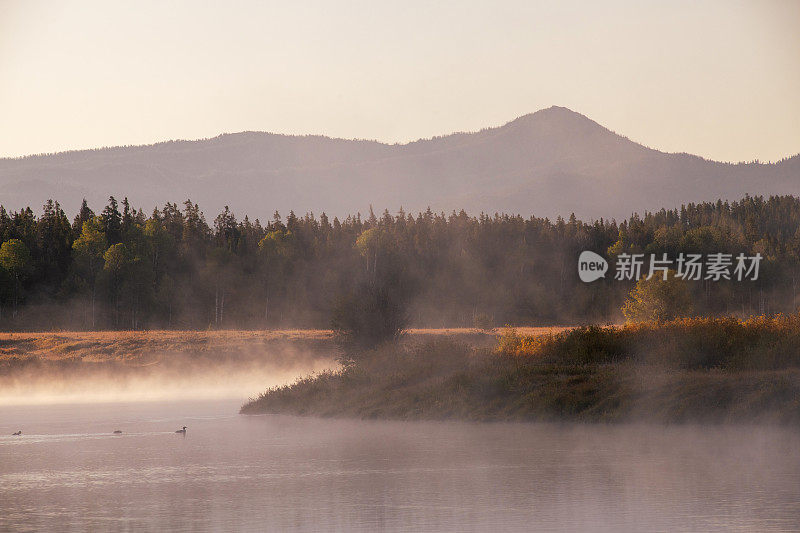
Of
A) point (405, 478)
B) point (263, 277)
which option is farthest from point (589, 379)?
point (263, 277)

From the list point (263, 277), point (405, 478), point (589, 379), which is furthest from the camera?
point (263, 277)

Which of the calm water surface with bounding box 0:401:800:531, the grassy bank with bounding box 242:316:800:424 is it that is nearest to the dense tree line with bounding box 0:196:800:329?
the grassy bank with bounding box 242:316:800:424

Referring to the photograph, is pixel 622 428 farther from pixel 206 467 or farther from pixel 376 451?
pixel 206 467

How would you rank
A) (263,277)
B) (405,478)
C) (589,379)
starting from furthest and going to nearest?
1. (263,277)
2. (589,379)
3. (405,478)

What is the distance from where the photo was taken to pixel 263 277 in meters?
170

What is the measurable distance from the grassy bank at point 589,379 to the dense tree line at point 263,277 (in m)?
80.8

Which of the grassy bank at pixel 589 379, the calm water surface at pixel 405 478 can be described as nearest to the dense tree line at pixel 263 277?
the grassy bank at pixel 589 379

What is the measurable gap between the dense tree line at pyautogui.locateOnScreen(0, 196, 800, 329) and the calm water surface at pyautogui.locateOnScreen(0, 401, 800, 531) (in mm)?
93535

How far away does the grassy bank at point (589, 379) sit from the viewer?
3659 centimetres

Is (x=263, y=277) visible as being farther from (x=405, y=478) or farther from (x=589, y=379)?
(x=405, y=478)

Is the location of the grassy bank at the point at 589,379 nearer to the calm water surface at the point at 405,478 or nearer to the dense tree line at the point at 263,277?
the calm water surface at the point at 405,478

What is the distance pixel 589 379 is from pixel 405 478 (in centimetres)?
1573

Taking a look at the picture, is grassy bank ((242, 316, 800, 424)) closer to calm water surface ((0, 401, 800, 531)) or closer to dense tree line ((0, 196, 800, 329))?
calm water surface ((0, 401, 800, 531))

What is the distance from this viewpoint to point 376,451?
106 feet
